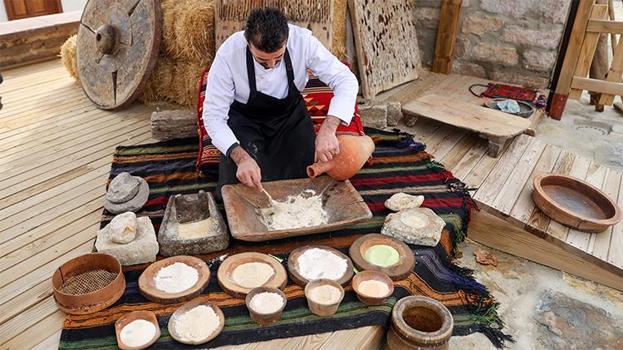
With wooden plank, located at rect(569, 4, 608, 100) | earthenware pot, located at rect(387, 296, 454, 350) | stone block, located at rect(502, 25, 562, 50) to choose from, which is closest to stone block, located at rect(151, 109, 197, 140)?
earthenware pot, located at rect(387, 296, 454, 350)

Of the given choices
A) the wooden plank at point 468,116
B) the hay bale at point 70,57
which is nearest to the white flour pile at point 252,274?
the wooden plank at point 468,116

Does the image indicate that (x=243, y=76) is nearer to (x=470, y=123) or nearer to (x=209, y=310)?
(x=209, y=310)

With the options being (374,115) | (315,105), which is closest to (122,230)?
(315,105)

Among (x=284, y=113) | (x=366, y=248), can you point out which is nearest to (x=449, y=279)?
(x=366, y=248)

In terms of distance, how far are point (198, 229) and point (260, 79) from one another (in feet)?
3.26

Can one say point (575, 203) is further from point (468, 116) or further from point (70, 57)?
point (70, 57)

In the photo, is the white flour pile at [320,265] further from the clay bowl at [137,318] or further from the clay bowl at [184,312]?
the clay bowl at [137,318]

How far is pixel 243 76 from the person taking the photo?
2.85 metres

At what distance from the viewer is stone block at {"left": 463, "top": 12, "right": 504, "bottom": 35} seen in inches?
191

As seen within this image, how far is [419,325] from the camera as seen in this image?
2.21m

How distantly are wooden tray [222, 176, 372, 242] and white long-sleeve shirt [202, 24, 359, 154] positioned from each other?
0.31m

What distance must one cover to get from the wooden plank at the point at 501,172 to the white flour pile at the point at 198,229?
1.75 meters

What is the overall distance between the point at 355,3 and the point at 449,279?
113 inches

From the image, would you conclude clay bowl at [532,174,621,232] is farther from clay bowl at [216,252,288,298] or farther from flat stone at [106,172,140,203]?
flat stone at [106,172,140,203]
